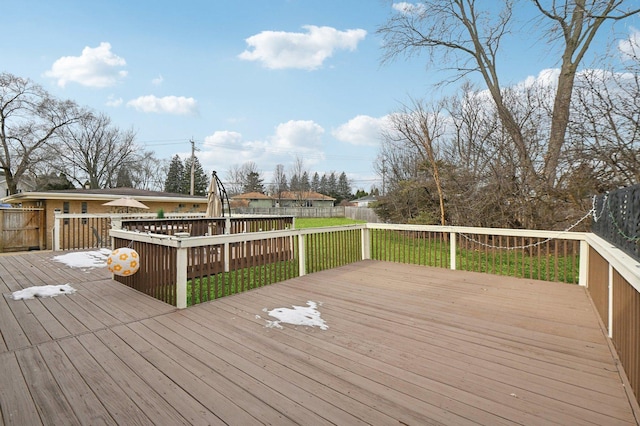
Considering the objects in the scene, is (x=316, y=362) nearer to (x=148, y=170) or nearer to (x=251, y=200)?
(x=148, y=170)

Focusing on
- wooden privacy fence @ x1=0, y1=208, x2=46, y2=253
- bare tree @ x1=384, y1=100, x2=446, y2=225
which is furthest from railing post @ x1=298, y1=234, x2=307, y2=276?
wooden privacy fence @ x1=0, y1=208, x2=46, y2=253

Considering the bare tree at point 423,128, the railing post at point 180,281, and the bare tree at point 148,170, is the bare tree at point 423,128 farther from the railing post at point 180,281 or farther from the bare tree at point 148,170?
the bare tree at point 148,170

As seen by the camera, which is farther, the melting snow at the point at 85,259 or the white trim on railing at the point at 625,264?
the melting snow at the point at 85,259

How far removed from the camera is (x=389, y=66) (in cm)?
1241

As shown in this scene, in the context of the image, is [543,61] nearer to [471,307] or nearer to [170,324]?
[471,307]

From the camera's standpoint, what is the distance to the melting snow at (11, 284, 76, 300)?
13.6 ft

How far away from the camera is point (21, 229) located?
10984mm

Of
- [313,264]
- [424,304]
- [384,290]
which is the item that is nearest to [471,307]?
[424,304]

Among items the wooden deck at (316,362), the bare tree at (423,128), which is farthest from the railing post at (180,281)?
the bare tree at (423,128)

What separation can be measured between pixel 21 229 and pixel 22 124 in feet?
43.9

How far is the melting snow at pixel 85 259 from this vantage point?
6.28 metres

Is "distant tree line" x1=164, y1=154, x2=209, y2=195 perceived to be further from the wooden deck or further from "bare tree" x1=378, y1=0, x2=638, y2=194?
the wooden deck

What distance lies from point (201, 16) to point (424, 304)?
10.5 meters

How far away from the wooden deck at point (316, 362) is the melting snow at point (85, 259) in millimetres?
2429
